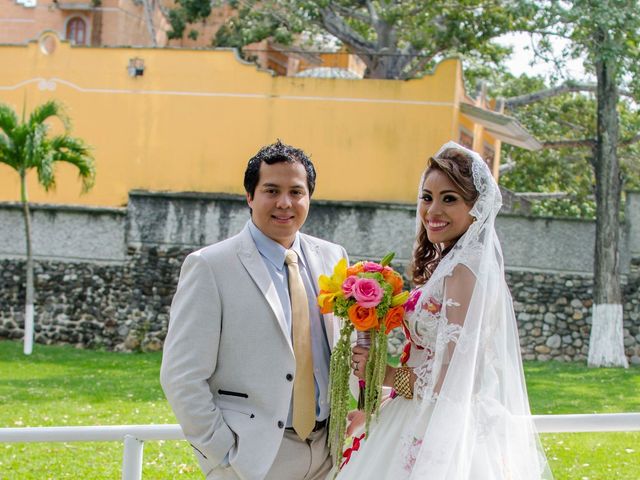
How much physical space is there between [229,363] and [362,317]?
1.72 feet

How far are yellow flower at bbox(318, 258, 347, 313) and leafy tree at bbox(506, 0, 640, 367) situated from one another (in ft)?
47.2

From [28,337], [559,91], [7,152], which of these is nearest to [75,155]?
[7,152]

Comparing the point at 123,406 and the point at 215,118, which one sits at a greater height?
the point at 215,118

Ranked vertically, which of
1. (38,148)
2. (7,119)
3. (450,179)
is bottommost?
(450,179)

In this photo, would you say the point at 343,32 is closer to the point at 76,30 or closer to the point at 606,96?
the point at 606,96

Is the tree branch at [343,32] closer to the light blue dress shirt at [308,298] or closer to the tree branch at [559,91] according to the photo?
the tree branch at [559,91]

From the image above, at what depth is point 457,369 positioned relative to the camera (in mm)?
3904

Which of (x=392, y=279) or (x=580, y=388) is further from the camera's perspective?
(x=580, y=388)

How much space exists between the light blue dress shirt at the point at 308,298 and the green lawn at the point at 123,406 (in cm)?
400

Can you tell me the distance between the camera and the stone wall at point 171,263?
1964 centimetres

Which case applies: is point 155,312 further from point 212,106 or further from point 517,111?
point 517,111

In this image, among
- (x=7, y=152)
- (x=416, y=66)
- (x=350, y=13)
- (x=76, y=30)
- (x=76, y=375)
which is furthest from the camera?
(x=76, y=30)

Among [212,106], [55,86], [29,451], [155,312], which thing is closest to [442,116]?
[212,106]

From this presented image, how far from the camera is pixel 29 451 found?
9.09 metres
